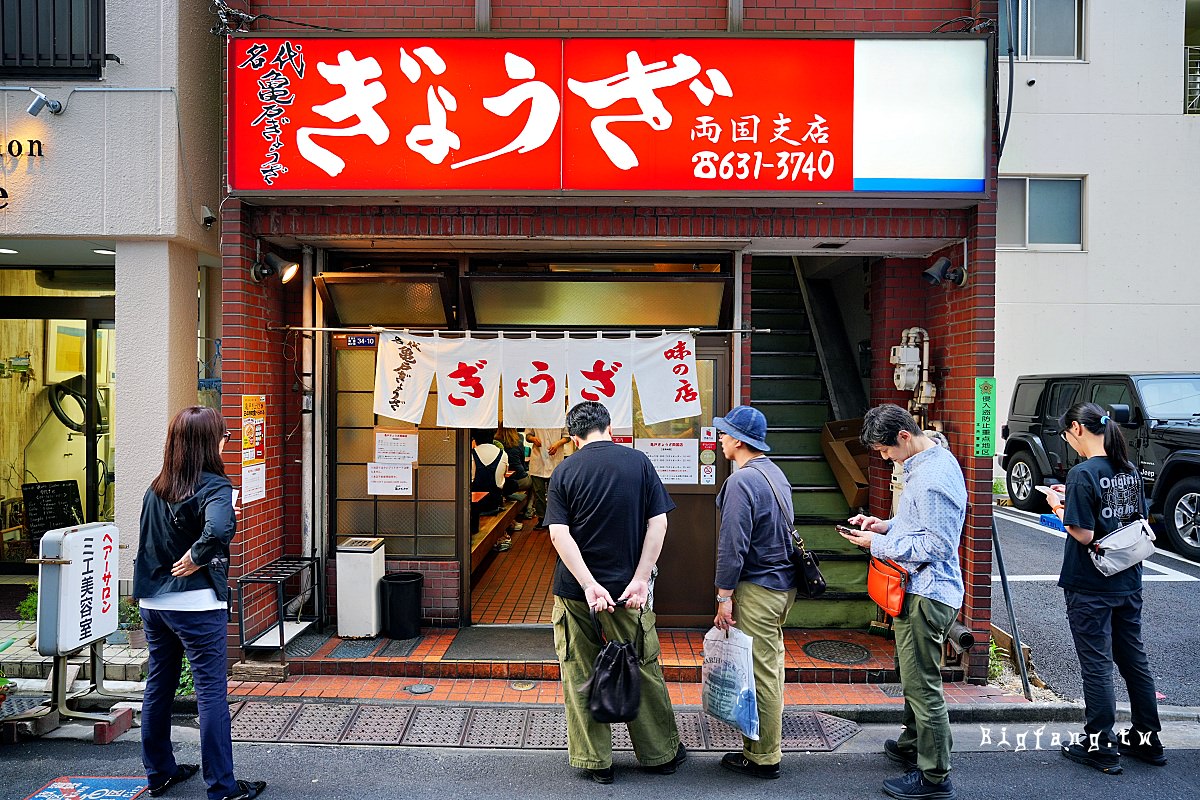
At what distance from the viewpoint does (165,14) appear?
20.6 feet

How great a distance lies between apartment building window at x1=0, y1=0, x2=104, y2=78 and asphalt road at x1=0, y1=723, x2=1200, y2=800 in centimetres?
524

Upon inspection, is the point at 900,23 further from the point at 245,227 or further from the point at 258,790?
the point at 258,790

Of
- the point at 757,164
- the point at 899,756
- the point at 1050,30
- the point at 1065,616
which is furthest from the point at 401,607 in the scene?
the point at 1050,30

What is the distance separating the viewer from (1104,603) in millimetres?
4691

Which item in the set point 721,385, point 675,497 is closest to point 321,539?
point 675,497

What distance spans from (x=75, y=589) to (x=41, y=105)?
3947 millimetres

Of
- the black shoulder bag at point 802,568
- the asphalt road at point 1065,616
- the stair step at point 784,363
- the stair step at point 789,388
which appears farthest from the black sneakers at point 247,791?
the stair step at point 784,363

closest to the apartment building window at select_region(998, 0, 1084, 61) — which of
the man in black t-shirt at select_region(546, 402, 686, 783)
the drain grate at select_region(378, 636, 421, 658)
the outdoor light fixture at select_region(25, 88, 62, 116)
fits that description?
the man in black t-shirt at select_region(546, 402, 686, 783)

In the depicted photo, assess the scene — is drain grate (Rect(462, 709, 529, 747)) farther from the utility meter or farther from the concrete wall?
the concrete wall

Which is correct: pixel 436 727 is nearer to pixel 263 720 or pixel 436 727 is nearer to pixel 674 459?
pixel 263 720

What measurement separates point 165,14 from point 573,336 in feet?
14.0

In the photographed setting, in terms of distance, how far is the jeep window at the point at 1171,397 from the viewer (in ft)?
35.7

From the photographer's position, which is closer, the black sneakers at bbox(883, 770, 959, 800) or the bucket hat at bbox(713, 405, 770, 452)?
the black sneakers at bbox(883, 770, 959, 800)

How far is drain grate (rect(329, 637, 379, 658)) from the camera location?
6.33 metres
